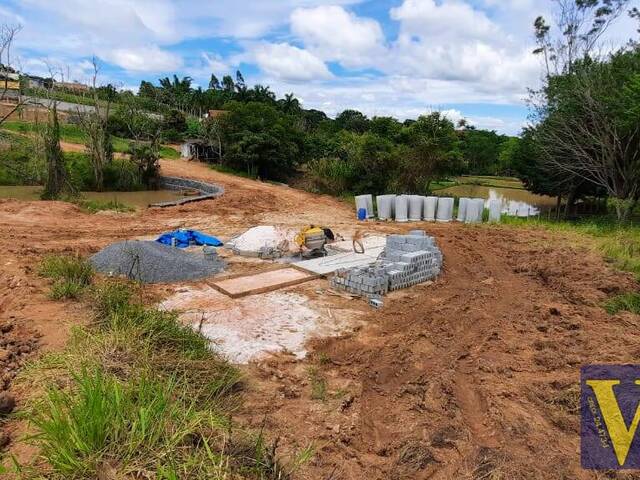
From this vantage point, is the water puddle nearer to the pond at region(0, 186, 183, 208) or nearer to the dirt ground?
the dirt ground

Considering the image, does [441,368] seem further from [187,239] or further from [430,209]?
[430,209]

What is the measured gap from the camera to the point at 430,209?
13711 millimetres

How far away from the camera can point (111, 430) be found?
2.38 metres

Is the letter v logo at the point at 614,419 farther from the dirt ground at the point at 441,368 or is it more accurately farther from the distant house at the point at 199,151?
the distant house at the point at 199,151

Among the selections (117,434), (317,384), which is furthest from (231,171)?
(117,434)

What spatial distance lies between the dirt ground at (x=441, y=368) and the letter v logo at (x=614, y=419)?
230 mm

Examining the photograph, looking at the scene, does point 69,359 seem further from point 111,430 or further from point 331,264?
point 331,264

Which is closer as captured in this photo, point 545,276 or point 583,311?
point 583,311

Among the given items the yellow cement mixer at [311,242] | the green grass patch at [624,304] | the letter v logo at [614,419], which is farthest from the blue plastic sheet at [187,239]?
the letter v logo at [614,419]

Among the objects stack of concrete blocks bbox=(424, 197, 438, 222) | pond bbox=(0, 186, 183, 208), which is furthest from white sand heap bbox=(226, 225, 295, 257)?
pond bbox=(0, 186, 183, 208)

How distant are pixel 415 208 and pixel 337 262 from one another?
6101 mm

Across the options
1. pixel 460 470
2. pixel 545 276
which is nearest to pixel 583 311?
pixel 545 276

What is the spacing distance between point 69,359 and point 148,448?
1497mm

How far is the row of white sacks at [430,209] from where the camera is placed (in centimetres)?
1345
